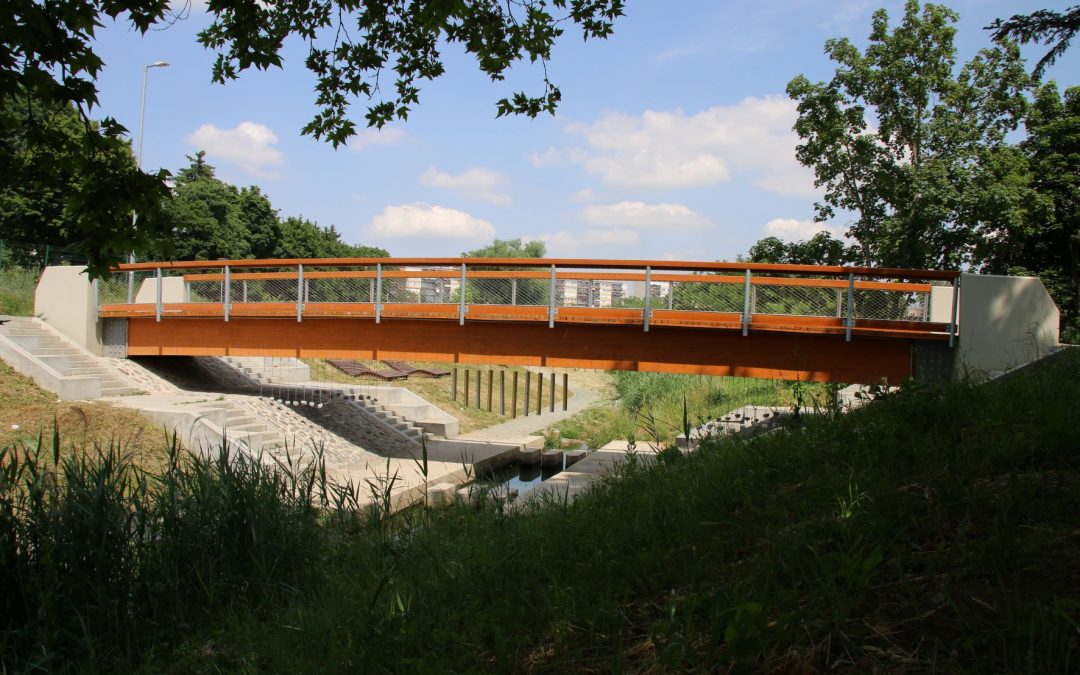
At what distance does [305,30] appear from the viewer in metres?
8.02

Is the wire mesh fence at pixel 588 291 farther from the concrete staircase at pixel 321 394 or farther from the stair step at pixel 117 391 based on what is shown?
Result: the concrete staircase at pixel 321 394

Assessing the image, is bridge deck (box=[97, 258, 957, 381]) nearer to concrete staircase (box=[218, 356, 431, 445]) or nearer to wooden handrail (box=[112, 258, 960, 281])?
wooden handrail (box=[112, 258, 960, 281])

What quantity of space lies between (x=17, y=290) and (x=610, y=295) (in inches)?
769

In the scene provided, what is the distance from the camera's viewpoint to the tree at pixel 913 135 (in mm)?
22984

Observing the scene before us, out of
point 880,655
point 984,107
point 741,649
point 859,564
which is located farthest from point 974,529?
point 984,107

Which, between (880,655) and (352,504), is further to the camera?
(352,504)

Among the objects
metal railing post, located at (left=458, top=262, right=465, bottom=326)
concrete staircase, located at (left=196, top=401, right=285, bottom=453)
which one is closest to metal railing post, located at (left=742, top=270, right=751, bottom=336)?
metal railing post, located at (left=458, top=262, right=465, bottom=326)

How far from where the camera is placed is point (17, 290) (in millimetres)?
23172

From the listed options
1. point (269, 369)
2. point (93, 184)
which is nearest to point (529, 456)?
point (269, 369)

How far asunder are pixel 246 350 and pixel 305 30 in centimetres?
1109

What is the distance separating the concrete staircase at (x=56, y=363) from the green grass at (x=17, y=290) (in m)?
1.92

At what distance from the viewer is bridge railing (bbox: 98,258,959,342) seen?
1262cm

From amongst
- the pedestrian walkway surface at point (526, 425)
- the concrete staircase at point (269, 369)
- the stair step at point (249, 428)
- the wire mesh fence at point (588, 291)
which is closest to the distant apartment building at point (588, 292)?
the wire mesh fence at point (588, 291)

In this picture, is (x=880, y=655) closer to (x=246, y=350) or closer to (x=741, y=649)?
(x=741, y=649)
